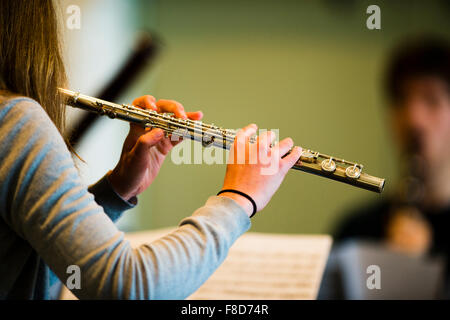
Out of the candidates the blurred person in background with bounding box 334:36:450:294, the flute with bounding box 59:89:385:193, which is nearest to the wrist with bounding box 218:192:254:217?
the flute with bounding box 59:89:385:193

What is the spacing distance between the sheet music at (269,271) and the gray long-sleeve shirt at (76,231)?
0.30m

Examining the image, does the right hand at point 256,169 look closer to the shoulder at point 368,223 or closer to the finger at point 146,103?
the finger at point 146,103

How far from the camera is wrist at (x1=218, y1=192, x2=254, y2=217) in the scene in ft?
1.95

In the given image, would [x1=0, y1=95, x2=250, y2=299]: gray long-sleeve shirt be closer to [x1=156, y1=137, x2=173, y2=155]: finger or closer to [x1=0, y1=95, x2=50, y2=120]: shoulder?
[x1=0, y1=95, x2=50, y2=120]: shoulder

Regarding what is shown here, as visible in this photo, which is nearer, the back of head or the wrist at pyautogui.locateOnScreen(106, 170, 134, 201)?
the wrist at pyautogui.locateOnScreen(106, 170, 134, 201)

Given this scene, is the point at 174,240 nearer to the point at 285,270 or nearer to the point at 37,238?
the point at 37,238

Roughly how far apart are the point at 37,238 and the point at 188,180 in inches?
93.9

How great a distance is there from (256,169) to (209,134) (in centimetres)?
17

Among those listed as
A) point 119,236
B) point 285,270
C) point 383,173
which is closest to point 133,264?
point 119,236

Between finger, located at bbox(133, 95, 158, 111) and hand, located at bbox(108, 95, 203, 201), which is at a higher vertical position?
finger, located at bbox(133, 95, 158, 111)

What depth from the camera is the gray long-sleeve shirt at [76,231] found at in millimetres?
509

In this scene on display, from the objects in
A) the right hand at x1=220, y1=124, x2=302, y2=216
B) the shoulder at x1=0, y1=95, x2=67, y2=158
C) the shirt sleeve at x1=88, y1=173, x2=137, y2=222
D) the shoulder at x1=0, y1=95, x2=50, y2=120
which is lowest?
the shirt sleeve at x1=88, y1=173, x2=137, y2=222

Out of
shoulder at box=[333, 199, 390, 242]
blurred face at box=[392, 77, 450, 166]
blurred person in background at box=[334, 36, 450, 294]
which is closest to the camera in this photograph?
blurred person in background at box=[334, 36, 450, 294]

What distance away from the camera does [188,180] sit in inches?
114
